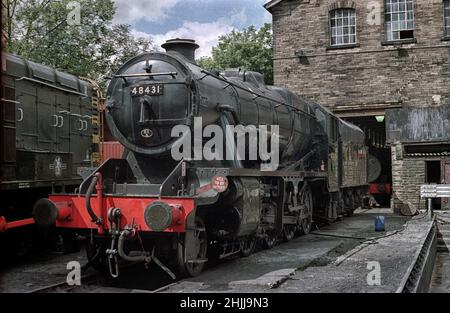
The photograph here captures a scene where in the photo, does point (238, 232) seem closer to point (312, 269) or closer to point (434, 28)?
point (312, 269)

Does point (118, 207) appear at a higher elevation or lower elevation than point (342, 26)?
lower

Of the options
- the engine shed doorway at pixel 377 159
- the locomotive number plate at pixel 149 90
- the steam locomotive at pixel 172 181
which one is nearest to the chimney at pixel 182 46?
the steam locomotive at pixel 172 181

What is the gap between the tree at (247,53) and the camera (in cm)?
4169

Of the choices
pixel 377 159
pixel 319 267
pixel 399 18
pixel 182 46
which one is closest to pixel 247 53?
pixel 377 159

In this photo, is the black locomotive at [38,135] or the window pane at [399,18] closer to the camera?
the black locomotive at [38,135]

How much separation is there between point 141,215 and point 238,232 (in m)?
1.59

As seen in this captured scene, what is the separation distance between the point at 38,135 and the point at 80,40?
11.4ft

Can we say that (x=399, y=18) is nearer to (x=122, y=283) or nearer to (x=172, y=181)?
(x=172, y=181)

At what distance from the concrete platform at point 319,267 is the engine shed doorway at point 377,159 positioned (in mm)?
11303

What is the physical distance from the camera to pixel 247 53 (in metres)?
42.8

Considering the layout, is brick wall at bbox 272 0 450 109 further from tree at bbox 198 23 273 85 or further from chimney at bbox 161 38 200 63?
tree at bbox 198 23 273 85

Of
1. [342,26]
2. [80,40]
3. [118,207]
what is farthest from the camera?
[342,26]

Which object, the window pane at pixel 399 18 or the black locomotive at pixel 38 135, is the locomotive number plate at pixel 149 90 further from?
the window pane at pixel 399 18

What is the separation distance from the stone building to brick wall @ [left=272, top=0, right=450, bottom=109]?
Answer: 0.03 m
